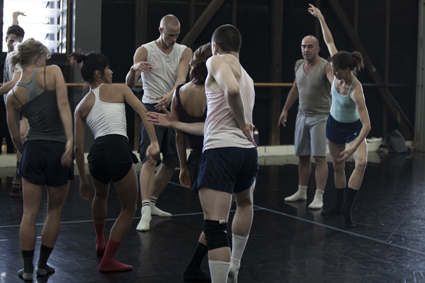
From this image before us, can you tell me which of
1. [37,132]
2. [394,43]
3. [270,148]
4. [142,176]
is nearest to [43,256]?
[37,132]

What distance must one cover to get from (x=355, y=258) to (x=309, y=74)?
6.92ft

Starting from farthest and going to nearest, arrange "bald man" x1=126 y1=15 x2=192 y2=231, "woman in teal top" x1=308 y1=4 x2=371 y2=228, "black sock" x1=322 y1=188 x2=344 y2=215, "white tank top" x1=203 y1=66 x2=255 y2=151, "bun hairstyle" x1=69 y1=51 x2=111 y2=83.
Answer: "black sock" x1=322 y1=188 x2=344 y2=215 < "bald man" x1=126 y1=15 x2=192 y2=231 < "woman in teal top" x1=308 y1=4 x2=371 y2=228 < "bun hairstyle" x1=69 y1=51 x2=111 y2=83 < "white tank top" x1=203 y1=66 x2=255 y2=151

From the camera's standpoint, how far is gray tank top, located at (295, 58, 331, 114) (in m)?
5.09

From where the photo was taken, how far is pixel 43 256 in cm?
304

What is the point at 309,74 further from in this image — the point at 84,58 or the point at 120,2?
the point at 120,2

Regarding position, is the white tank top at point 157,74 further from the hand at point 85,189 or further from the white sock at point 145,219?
the hand at point 85,189

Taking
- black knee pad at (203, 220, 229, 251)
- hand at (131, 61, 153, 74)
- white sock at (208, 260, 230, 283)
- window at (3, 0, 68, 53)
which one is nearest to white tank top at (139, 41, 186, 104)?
hand at (131, 61, 153, 74)

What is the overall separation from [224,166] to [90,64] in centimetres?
104

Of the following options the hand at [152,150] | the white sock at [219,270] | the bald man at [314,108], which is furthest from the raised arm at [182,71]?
the white sock at [219,270]

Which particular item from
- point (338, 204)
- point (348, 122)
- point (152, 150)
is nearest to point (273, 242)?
point (338, 204)

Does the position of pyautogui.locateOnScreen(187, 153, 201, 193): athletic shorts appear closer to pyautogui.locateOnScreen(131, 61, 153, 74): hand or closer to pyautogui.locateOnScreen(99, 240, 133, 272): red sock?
pyautogui.locateOnScreen(99, 240, 133, 272): red sock

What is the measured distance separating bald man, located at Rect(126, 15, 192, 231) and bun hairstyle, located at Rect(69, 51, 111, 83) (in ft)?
3.82

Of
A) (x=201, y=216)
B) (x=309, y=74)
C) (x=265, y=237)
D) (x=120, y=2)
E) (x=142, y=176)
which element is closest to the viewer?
(x=265, y=237)

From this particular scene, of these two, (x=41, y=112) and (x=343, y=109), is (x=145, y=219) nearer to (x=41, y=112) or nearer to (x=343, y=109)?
(x=41, y=112)
